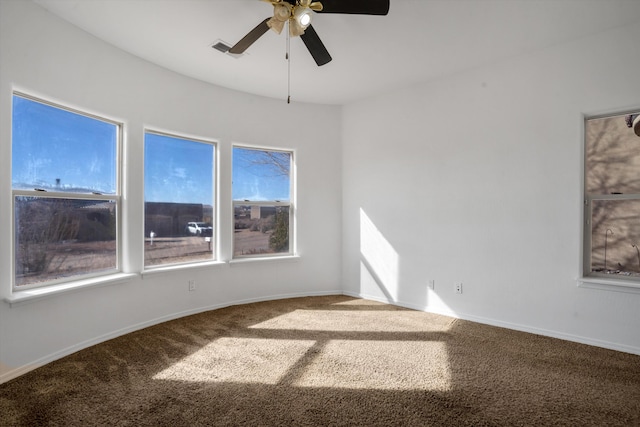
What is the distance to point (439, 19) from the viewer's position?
2793mm

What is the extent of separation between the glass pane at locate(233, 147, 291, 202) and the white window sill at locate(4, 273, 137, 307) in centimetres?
173

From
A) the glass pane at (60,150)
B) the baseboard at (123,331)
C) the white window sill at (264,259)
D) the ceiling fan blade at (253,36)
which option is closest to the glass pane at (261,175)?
the white window sill at (264,259)

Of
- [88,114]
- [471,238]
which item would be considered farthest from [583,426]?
[88,114]

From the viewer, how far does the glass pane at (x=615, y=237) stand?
9.98 ft

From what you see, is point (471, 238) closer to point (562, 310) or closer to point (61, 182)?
point (562, 310)

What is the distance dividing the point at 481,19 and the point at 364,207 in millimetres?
2672

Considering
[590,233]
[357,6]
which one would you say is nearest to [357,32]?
[357,6]

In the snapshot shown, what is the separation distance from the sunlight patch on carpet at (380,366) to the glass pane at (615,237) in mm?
1752

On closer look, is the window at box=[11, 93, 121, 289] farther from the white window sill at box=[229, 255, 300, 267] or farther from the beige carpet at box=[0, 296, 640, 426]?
the white window sill at box=[229, 255, 300, 267]

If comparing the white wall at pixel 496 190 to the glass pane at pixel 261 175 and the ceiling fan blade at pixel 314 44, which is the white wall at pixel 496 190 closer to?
the glass pane at pixel 261 175

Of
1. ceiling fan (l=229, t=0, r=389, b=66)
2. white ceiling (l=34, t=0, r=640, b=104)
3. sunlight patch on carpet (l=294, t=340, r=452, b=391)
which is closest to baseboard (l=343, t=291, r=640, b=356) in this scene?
sunlight patch on carpet (l=294, t=340, r=452, b=391)

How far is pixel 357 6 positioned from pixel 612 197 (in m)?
2.91

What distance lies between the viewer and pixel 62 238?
9.71 ft

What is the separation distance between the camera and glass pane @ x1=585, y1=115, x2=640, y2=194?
3035 millimetres
